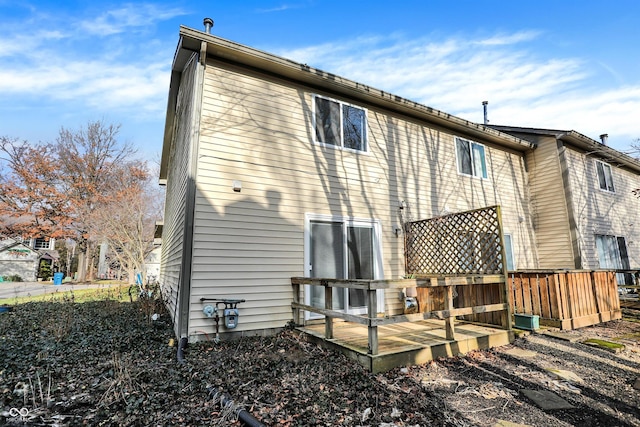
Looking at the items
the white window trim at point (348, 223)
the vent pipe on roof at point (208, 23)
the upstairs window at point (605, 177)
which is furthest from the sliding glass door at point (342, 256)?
the upstairs window at point (605, 177)

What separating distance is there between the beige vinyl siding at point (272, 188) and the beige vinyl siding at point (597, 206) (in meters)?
5.98

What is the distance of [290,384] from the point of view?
3490 mm

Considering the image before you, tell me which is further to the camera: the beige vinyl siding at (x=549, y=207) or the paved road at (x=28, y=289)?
the paved road at (x=28, y=289)

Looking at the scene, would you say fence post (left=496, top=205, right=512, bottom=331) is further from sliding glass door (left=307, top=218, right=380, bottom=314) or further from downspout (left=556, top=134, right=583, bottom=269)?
downspout (left=556, top=134, right=583, bottom=269)

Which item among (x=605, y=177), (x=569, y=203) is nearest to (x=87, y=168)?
(x=569, y=203)

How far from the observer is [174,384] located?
3492mm

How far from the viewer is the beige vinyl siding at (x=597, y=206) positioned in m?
10.3

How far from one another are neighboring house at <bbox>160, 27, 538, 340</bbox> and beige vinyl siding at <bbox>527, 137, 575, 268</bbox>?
3818 millimetres

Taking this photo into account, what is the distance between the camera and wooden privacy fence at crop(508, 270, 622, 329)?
6.18 metres

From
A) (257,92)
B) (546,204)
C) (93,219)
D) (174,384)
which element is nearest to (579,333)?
(546,204)

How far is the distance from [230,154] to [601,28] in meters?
9.82

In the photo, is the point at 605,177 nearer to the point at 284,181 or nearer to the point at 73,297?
the point at 284,181

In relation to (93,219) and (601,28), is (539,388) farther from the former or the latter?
(93,219)

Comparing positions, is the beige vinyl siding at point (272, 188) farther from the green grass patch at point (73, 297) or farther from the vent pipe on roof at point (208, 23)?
the green grass patch at point (73, 297)
